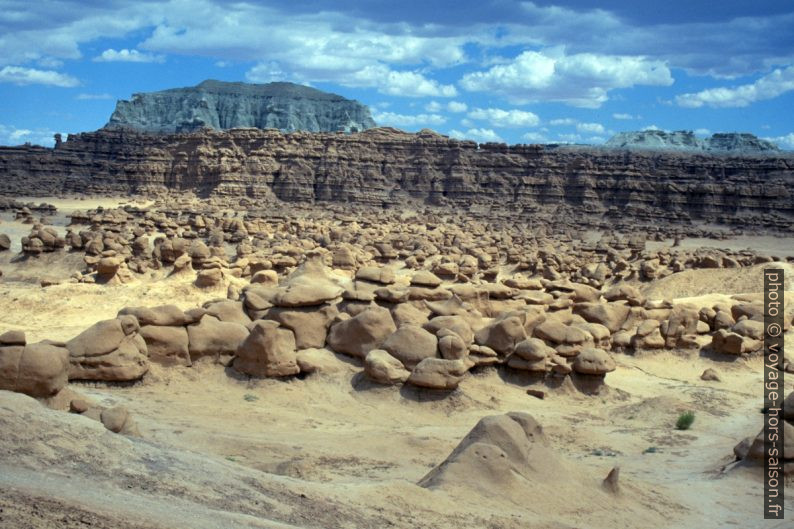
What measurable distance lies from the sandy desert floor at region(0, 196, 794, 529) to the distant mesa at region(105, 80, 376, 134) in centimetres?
8803

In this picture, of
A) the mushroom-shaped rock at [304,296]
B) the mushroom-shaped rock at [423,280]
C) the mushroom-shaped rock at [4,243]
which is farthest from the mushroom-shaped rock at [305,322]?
the mushroom-shaped rock at [4,243]

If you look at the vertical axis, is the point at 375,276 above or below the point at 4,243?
above

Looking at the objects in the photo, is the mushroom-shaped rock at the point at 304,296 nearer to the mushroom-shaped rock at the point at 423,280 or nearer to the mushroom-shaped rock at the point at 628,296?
the mushroom-shaped rock at the point at 423,280

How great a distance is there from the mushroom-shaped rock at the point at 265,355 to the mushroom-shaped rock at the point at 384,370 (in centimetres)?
Result: 113

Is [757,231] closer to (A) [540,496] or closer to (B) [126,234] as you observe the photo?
(B) [126,234]

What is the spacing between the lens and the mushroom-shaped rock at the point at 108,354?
1145 cm

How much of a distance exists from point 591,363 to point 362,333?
12.7 ft

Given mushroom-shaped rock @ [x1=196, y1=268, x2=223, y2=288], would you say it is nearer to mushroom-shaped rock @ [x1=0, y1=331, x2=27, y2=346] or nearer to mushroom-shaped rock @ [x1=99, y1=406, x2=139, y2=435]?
mushroom-shaped rock @ [x1=0, y1=331, x2=27, y2=346]

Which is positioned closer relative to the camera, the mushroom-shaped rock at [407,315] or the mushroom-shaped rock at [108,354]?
the mushroom-shaped rock at [108,354]

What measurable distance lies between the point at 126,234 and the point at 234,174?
37560mm

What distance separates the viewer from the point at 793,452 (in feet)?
31.2

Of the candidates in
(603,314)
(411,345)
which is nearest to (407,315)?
(411,345)

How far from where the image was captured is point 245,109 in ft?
348

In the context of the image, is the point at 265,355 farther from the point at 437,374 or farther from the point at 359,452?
the point at 359,452
